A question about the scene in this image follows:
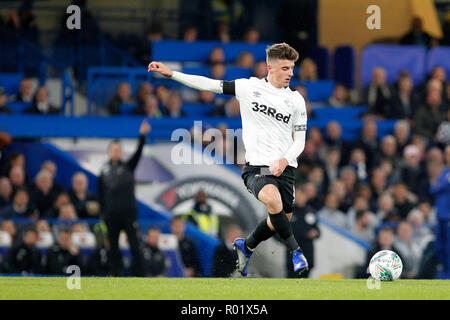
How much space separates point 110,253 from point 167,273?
1.07 meters

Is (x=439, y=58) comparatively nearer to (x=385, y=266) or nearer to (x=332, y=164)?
(x=332, y=164)

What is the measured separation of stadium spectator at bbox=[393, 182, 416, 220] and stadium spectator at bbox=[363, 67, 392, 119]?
1975mm

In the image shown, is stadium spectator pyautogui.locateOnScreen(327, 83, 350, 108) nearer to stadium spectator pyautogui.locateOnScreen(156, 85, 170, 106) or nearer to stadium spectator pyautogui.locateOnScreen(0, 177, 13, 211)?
stadium spectator pyautogui.locateOnScreen(156, 85, 170, 106)

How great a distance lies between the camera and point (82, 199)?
15492 mm

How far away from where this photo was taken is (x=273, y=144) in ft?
32.6

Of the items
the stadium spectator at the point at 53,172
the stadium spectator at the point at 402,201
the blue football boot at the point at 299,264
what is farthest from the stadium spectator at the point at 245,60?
the blue football boot at the point at 299,264


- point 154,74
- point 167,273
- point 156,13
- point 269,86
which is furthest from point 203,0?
point 269,86

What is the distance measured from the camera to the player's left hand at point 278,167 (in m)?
9.58

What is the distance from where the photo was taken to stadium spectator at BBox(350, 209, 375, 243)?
52.6ft

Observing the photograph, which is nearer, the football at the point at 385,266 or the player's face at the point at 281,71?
the player's face at the point at 281,71

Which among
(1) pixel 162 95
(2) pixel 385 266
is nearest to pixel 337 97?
(1) pixel 162 95

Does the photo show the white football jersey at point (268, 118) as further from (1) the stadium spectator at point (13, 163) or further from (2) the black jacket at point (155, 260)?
(1) the stadium spectator at point (13, 163)

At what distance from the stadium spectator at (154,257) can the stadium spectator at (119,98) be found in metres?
2.93

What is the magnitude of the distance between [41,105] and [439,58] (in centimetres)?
761
